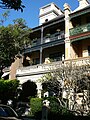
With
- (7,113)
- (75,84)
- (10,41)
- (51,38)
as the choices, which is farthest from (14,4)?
(51,38)

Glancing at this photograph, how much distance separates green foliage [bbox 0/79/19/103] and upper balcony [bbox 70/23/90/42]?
29.5ft

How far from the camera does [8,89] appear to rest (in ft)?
→ 98.6

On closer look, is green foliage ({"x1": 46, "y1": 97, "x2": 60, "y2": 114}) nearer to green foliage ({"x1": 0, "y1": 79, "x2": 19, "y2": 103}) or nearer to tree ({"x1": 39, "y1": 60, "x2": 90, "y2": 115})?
tree ({"x1": 39, "y1": 60, "x2": 90, "y2": 115})

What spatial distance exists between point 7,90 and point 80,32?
10743mm

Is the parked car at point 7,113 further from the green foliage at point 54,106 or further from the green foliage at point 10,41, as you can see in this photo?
the green foliage at point 10,41

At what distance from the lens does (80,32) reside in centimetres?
2950

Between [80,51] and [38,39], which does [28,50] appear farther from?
[80,51]

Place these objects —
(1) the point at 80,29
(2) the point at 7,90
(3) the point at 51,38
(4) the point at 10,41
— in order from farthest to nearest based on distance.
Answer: (3) the point at 51,38 → (2) the point at 7,90 → (1) the point at 80,29 → (4) the point at 10,41

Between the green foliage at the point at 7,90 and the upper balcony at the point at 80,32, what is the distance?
8.98 meters

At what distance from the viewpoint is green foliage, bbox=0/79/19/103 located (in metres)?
29.1

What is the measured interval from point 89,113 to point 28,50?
1877 centimetres

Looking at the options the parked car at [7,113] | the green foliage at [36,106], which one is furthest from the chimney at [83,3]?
the parked car at [7,113]

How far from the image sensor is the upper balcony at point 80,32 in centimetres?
2894

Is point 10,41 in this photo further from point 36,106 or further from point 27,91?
point 36,106
